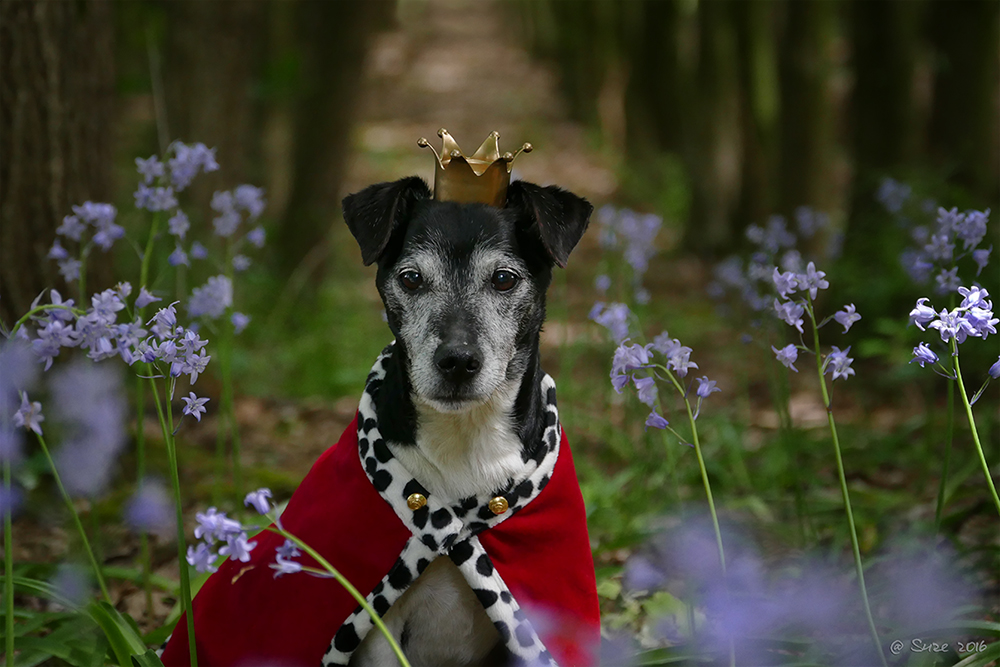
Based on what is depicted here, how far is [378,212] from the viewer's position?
2.54 m

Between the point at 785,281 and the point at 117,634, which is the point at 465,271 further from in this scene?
the point at 117,634

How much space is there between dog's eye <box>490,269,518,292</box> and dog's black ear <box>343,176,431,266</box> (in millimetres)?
318

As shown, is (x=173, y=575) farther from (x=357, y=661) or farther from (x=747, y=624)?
(x=747, y=624)

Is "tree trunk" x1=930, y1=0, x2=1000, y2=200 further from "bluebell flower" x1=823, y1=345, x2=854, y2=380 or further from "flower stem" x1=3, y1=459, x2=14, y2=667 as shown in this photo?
"flower stem" x1=3, y1=459, x2=14, y2=667

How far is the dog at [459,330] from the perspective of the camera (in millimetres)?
2438

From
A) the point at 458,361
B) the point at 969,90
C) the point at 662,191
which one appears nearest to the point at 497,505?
the point at 458,361

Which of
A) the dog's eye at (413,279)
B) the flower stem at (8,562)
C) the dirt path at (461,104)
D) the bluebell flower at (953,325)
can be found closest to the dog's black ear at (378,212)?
the dog's eye at (413,279)

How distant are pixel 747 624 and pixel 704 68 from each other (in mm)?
9127

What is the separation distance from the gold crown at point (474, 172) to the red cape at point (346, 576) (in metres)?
0.77

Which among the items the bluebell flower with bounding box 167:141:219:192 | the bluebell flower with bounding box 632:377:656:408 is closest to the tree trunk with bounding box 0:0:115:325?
the bluebell flower with bounding box 167:141:219:192

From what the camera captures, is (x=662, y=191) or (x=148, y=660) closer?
(x=148, y=660)

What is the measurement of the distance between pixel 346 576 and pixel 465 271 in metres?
0.88

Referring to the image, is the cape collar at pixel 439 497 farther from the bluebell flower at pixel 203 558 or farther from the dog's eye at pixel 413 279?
the bluebell flower at pixel 203 558

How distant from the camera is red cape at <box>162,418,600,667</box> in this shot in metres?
2.39
